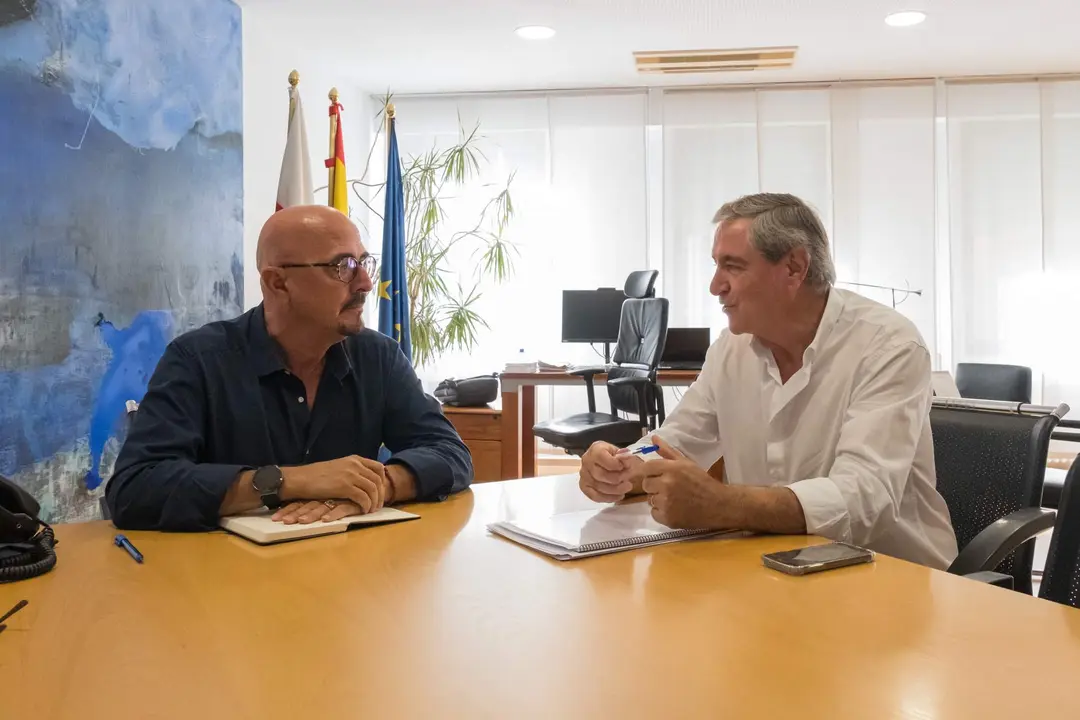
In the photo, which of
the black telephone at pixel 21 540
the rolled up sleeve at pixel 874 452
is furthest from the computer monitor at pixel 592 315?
the black telephone at pixel 21 540

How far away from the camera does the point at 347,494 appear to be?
1.50 m

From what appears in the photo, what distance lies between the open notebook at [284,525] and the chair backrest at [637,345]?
11.1 ft

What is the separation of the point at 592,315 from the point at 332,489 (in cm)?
461

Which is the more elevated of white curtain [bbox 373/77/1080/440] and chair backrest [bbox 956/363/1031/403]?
white curtain [bbox 373/77/1080/440]

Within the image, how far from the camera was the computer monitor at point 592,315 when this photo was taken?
598cm

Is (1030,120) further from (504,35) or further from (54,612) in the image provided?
(54,612)

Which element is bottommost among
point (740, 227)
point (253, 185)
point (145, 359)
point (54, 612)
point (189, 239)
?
point (54, 612)

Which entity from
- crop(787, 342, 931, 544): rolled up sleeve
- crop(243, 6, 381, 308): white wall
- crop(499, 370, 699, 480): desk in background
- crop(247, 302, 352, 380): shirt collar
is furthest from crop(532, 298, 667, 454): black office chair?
crop(787, 342, 931, 544): rolled up sleeve

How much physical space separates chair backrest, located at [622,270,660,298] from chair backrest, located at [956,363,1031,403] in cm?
189

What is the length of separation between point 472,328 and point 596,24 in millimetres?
2480

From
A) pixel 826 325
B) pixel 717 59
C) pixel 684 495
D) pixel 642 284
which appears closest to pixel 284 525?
pixel 684 495

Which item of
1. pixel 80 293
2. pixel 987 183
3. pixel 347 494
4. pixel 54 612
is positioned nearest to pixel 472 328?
pixel 80 293

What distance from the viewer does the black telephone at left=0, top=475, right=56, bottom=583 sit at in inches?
46.1

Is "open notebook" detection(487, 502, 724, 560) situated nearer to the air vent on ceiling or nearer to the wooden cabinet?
the wooden cabinet
